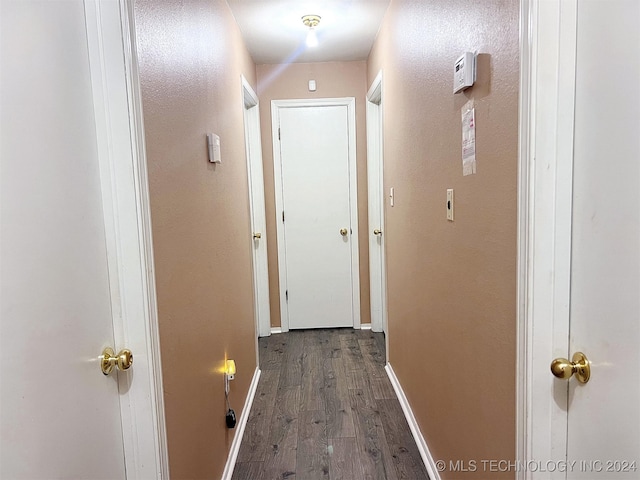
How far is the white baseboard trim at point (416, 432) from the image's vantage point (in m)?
1.89

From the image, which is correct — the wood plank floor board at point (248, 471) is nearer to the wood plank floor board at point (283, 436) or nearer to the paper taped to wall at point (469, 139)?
the wood plank floor board at point (283, 436)

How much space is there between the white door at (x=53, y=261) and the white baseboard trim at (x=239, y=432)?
1.04 m

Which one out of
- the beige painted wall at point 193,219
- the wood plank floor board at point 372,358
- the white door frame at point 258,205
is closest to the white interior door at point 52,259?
the beige painted wall at point 193,219

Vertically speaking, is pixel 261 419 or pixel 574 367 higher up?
pixel 574 367

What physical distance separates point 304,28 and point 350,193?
1.41m

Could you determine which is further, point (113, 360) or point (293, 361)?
point (293, 361)

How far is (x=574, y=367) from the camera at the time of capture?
0.91 metres

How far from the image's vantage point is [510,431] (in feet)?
3.65

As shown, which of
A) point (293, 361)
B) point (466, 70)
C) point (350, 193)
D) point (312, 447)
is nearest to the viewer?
point (466, 70)

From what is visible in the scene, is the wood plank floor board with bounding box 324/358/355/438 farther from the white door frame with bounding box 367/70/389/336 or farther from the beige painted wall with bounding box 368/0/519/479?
the white door frame with bounding box 367/70/389/336

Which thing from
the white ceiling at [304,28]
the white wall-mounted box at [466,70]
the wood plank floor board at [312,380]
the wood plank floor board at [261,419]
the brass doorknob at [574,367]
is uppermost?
the white ceiling at [304,28]

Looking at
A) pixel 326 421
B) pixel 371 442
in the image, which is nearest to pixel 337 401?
pixel 326 421

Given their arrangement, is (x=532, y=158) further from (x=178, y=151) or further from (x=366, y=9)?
(x=366, y=9)

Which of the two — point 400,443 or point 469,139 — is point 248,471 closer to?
point 400,443
